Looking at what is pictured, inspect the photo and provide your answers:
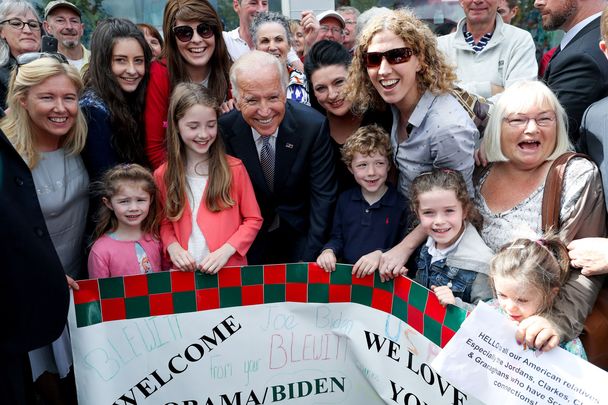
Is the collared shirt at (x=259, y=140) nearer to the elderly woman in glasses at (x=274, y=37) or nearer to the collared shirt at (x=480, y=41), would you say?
the elderly woman in glasses at (x=274, y=37)

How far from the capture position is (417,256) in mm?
2750

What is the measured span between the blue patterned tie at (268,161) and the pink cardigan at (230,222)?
A: 0.15 m

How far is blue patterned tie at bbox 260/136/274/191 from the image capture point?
3.13 metres

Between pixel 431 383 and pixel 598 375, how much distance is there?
739mm

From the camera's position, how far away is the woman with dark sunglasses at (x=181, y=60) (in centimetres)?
334

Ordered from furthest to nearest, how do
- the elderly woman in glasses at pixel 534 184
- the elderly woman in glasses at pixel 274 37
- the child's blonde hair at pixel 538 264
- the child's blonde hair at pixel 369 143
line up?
the elderly woman in glasses at pixel 274 37
the child's blonde hair at pixel 369 143
the elderly woman in glasses at pixel 534 184
the child's blonde hair at pixel 538 264

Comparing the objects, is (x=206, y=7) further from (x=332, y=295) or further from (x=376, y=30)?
(x=332, y=295)

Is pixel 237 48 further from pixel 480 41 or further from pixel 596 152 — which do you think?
pixel 596 152

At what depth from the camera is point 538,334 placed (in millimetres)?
1922

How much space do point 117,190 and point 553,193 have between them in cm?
222

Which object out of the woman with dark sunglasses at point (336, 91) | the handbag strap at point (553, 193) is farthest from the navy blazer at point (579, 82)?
the woman with dark sunglasses at point (336, 91)

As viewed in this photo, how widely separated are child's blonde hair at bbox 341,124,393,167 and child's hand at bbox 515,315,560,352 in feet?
4.21

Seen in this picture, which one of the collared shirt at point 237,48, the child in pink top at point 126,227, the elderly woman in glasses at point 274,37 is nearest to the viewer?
the child in pink top at point 126,227

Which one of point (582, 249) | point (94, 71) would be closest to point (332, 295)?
point (582, 249)
